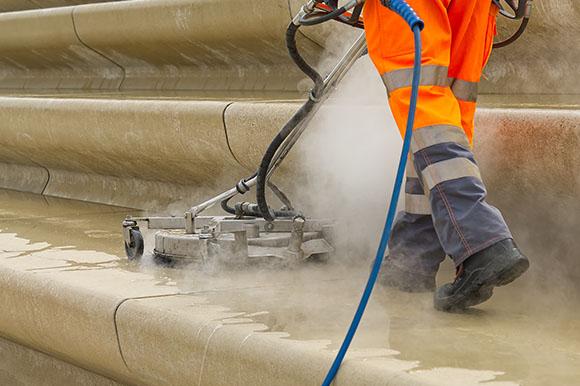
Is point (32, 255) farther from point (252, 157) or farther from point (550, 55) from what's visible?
point (550, 55)

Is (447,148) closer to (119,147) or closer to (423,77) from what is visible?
(423,77)

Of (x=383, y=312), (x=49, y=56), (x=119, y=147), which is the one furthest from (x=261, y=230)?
(x=49, y=56)

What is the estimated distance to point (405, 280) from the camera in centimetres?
174

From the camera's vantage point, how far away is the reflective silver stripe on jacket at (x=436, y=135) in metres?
1.50

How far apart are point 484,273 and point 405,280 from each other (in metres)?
0.30

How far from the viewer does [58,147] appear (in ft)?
11.1

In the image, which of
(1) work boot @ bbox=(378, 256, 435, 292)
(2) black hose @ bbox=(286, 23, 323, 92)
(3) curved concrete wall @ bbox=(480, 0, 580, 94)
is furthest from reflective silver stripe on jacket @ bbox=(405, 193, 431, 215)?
(3) curved concrete wall @ bbox=(480, 0, 580, 94)

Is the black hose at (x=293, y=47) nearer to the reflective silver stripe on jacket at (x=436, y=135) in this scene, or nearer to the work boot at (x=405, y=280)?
the reflective silver stripe on jacket at (x=436, y=135)

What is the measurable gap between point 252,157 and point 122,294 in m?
0.83

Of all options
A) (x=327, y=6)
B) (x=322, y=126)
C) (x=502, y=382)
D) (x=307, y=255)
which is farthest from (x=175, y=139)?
(x=502, y=382)

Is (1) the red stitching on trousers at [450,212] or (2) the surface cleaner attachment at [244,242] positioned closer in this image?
(1) the red stitching on trousers at [450,212]

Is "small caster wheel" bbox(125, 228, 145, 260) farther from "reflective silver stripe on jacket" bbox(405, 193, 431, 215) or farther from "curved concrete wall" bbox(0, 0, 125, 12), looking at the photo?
"curved concrete wall" bbox(0, 0, 125, 12)

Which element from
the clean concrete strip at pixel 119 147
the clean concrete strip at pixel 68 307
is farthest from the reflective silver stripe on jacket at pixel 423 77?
the clean concrete strip at pixel 119 147

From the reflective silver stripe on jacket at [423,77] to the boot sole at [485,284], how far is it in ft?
1.08
